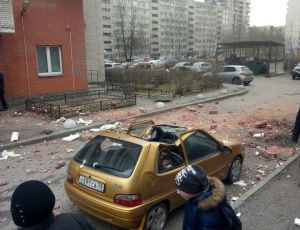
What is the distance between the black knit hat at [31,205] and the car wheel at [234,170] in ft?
16.4

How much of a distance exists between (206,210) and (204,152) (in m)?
3.08

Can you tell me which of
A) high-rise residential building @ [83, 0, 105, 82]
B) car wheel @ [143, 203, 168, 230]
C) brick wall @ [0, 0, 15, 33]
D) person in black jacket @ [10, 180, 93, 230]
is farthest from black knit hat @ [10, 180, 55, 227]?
high-rise residential building @ [83, 0, 105, 82]

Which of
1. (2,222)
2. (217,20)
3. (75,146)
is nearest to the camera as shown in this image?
(2,222)

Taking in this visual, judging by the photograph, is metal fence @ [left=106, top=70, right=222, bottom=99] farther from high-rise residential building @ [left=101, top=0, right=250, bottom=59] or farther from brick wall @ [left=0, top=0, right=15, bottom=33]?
high-rise residential building @ [left=101, top=0, right=250, bottom=59]

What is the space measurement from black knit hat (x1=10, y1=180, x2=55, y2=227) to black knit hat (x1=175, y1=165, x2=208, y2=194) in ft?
4.05

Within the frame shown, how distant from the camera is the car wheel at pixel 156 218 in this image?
14.9ft

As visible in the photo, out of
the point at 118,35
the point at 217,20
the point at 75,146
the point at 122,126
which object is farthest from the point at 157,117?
the point at 217,20

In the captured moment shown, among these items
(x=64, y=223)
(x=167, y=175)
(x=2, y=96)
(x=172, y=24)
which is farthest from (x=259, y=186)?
(x=172, y=24)

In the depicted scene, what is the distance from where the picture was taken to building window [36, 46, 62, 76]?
50.4 feet

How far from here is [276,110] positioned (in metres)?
14.9

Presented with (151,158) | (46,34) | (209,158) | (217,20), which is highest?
(217,20)

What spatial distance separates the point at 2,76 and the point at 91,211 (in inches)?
416

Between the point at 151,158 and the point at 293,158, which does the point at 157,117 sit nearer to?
the point at 293,158

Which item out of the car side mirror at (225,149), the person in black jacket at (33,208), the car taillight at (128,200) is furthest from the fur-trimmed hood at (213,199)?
the car side mirror at (225,149)
